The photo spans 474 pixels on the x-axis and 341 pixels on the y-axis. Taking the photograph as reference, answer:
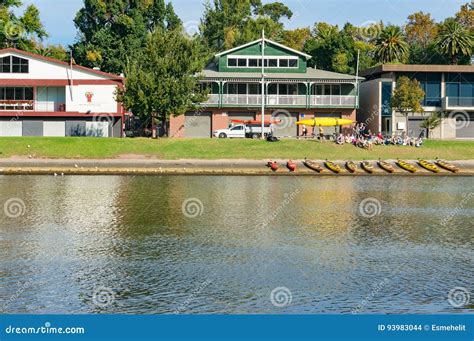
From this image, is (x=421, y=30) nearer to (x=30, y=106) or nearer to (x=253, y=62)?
(x=253, y=62)

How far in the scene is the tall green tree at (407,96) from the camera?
238 ft

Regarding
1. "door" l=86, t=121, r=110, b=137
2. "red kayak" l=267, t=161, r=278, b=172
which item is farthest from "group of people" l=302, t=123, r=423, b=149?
"door" l=86, t=121, r=110, b=137

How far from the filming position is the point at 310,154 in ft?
205

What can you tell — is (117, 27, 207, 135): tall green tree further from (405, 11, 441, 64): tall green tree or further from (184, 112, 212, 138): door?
(405, 11, 441, 64): tall green tree

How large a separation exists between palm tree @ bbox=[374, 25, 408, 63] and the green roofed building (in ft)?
52.5

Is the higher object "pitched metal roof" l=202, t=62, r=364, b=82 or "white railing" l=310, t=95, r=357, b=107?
"pitched metal roof" l=202, t=62, r=364, b=82

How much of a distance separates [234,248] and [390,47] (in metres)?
67.4

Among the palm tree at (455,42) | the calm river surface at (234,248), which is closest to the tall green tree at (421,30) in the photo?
the palm tree at (455,42)

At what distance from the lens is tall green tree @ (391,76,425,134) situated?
238 feet

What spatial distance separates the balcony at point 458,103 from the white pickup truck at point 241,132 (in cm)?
2059

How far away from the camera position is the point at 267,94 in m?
76.1

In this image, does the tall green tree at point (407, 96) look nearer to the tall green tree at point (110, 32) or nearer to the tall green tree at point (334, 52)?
the tall green tree at point (334, 52)
